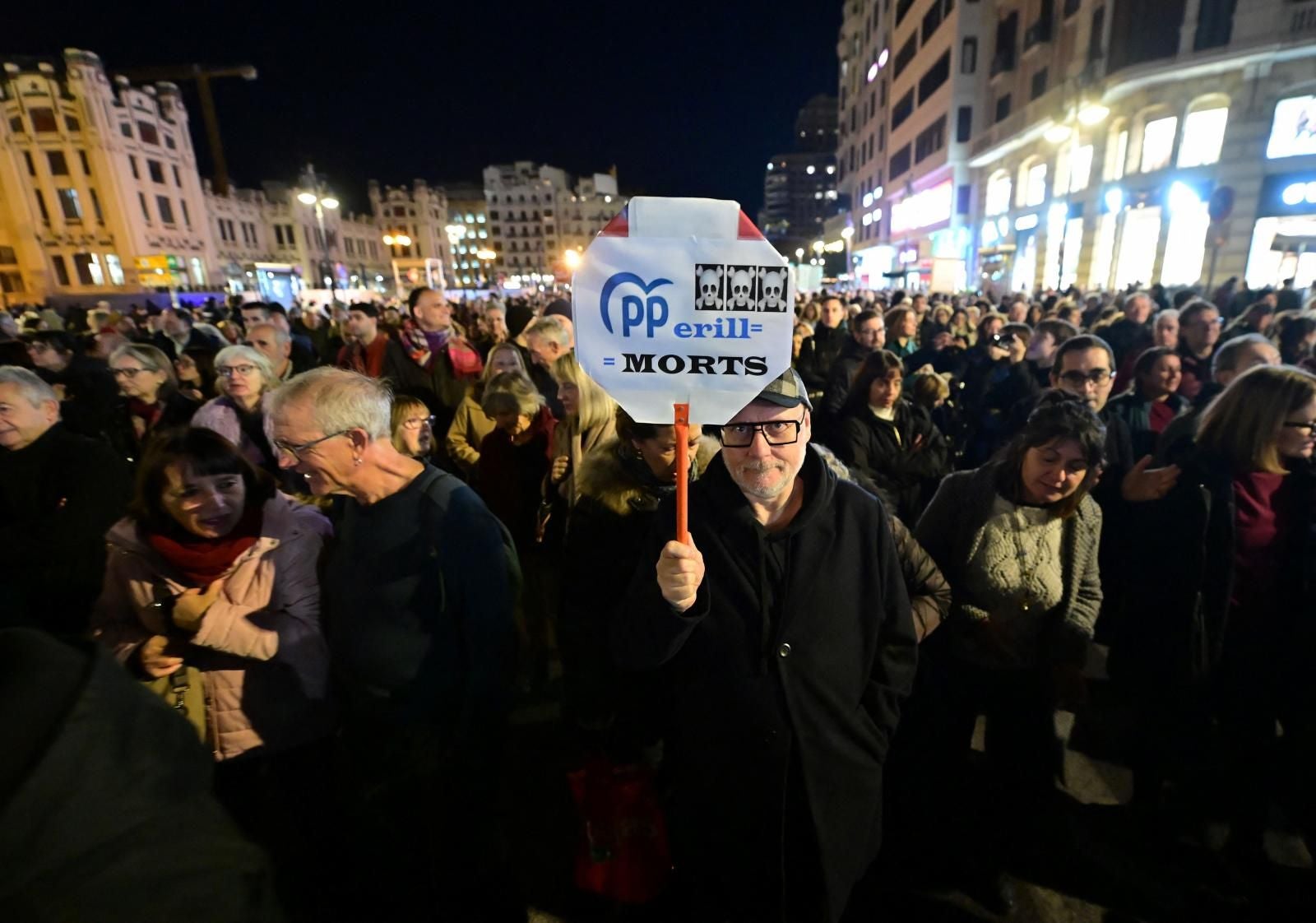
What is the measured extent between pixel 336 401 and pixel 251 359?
2801 millimetres

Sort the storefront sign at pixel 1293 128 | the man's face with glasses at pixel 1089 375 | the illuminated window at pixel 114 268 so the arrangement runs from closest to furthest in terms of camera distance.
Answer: the man's face with glasses at pixel 1089 375 → the storefront sign at pixel 1293 128 → the illuminated window at pixel 114 268

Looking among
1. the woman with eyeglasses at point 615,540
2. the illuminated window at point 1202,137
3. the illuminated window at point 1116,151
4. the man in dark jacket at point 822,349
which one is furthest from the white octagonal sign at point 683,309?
the illuminated window at point 1116,151

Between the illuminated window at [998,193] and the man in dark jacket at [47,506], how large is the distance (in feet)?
135

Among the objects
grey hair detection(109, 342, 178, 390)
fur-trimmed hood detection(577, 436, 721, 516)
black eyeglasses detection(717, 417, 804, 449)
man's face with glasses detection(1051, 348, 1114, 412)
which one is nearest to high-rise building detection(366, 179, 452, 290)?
grey hair detection(109, 342, 178, 390)

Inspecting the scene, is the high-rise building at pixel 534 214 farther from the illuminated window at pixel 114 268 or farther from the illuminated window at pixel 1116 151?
the illuminated window at pixel 1116 151

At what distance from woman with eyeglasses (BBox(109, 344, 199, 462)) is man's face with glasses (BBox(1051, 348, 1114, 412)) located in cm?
612

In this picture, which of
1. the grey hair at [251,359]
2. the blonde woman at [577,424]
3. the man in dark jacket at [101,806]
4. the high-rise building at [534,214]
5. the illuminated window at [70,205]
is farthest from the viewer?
the high-rise building at [534,214]

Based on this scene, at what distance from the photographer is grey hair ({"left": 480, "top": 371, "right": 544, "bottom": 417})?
409 centimetres

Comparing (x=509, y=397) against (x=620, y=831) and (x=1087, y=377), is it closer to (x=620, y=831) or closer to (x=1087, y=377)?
(x=620, y=831)

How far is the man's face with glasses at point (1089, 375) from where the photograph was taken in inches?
160

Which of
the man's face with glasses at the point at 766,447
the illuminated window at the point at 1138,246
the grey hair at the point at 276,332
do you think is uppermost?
the illuminated window at the point at 1138,246

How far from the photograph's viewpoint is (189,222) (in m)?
60.0

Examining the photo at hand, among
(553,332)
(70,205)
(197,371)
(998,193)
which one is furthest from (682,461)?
(70,205)

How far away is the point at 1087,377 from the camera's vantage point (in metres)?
4.08
